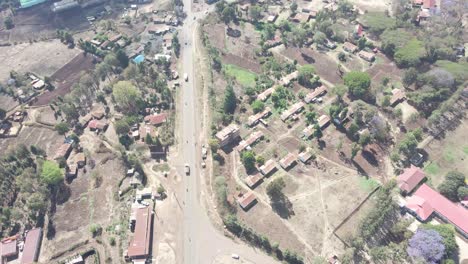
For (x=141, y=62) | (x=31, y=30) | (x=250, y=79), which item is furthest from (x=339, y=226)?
(x=31, y=30)

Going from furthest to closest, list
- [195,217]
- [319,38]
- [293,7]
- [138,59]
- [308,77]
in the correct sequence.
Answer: [293,7] < [319,38] < [138,59] < [308,77] < [195,217]

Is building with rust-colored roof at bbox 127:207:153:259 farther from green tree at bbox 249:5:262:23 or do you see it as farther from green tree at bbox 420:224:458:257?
green tree at bbox 249:5:262:23

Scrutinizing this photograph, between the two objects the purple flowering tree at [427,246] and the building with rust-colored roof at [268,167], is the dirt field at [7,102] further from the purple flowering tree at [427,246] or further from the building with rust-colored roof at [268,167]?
the purple flowering tree at [427,246]

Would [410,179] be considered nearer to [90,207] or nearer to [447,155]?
[447,155]

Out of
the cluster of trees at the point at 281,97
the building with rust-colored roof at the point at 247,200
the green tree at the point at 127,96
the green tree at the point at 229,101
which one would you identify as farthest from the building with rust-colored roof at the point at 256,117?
the green tree at the point at 127,96

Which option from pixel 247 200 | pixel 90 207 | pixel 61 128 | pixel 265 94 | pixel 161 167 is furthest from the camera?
pixel 265 94

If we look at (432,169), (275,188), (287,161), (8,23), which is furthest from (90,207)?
(8,23)

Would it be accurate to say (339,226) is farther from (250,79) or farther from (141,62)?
(141,62)
